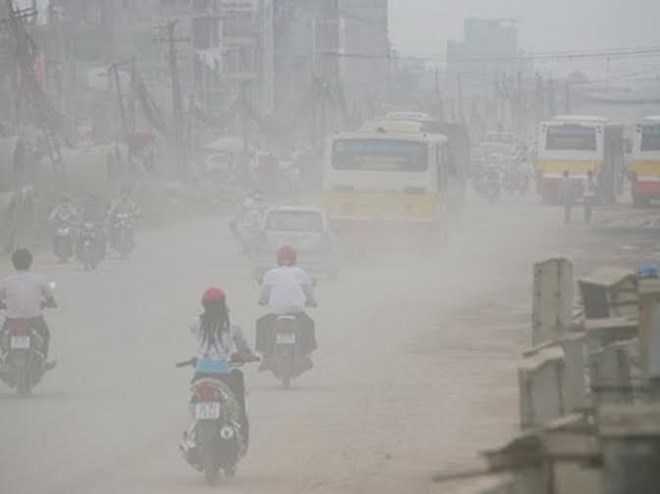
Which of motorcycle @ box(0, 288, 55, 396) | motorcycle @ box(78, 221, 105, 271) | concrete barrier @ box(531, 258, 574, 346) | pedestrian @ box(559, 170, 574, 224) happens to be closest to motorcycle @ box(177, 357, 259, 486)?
concrete barrier @ box(531, 258, 574, 346)

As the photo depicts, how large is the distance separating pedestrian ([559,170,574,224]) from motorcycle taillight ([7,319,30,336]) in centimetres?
3912

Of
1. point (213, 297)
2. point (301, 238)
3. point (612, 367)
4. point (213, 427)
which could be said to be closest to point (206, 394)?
point (213, 427)

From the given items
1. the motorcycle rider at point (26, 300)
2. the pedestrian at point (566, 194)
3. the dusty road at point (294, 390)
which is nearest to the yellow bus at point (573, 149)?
the pedestrian at point (566, 194)

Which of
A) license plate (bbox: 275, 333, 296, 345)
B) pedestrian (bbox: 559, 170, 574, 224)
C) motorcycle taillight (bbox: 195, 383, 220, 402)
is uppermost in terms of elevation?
motorcycle taillight (bbox: 195, 383, 220, 402)

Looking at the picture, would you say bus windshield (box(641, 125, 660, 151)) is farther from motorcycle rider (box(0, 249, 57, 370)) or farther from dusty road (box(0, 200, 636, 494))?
motorcycle rider (box(0, 249, 57, 370))

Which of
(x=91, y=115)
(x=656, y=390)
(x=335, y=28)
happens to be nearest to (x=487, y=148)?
(x=91, y=115)

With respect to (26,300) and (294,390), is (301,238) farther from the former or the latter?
(26,300)

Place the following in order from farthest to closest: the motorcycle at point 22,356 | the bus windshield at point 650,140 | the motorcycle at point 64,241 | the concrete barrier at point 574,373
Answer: the bus windshield at point 650,140 → the motorcycle at point 64,241 → the motorcycle at point 22,356 → the concrete barrier at point 574,373

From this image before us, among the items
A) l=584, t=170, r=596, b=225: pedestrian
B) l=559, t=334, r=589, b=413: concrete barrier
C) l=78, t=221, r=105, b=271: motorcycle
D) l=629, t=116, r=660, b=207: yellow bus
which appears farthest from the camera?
l=629, t=116, r=660, b=207: yellow bus

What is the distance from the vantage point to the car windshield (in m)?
33.3

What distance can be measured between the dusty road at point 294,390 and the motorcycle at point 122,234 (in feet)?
6.37

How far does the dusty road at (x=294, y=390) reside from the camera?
14070 mm

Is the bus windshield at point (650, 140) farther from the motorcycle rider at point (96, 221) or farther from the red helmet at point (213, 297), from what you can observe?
the red helmet at point (213, 297)

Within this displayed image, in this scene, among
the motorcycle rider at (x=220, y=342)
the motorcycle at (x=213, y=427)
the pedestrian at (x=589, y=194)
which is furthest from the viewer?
the pedestrian at (x=589, y=194)
